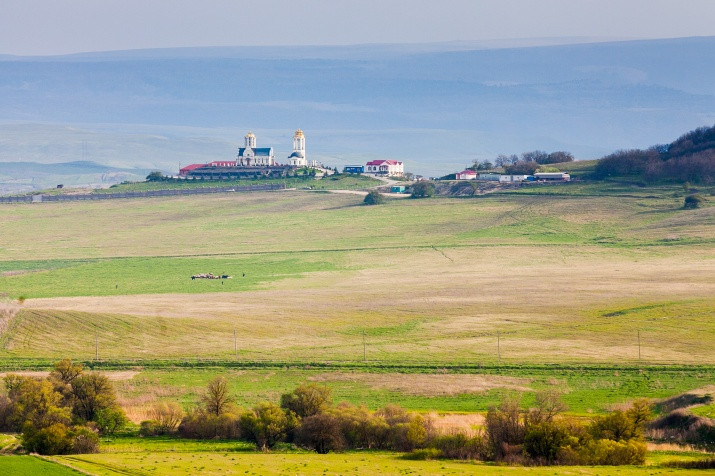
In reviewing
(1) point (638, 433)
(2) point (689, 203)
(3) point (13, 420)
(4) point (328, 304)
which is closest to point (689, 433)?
(1) point (638, 433)

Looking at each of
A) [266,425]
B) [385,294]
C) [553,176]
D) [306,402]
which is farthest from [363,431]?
[553,176]

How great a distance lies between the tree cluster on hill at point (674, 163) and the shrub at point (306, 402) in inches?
4063

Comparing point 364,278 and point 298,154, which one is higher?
point 298,154

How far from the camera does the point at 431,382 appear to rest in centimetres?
6066

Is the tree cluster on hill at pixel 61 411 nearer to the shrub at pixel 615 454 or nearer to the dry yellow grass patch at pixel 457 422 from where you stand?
the dry yellow grass patch at pixel 457 422

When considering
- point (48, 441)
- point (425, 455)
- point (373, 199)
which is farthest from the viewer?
point (373, 199)

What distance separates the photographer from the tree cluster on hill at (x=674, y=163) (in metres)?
148

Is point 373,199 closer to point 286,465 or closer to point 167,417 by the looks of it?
point 167,417

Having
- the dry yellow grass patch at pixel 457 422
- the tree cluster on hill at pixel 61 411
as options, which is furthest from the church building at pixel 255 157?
the dry yellow grass patch at pixel 457 422

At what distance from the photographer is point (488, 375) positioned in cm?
6238

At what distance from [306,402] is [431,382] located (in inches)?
466

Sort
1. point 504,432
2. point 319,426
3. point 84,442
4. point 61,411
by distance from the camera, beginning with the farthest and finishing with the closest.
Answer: point 61,411, point 319,426, point 84,442, point 504,432

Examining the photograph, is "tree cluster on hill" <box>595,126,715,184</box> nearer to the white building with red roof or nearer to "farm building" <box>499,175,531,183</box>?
"farm building" <box>499,175,531,183</box>

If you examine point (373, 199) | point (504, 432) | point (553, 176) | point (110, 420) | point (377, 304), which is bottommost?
point (110, 420)
